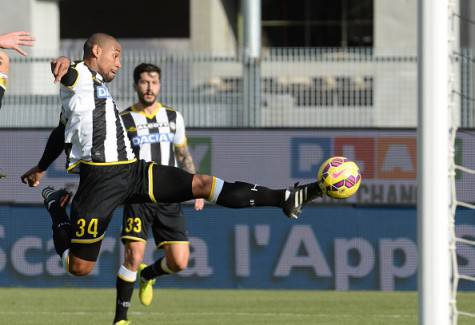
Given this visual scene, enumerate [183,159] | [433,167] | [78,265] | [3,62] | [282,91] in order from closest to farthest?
[433,167] < [78,265] < [3,62] < [183,159] < [282,91]

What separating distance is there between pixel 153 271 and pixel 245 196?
8.11 feet

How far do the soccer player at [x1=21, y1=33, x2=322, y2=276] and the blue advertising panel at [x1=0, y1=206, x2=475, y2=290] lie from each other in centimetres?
526

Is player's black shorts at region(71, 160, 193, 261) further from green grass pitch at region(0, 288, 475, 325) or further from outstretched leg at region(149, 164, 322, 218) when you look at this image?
green grass pitch at region(0, 288, 475, 325)

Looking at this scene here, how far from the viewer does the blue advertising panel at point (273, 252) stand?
13.9m

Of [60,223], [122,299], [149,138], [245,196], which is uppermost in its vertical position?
[149,138]

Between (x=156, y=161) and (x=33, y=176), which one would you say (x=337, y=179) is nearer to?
(x=33, y=176)

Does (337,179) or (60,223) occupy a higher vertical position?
(337,179)

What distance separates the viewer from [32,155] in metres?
14.3

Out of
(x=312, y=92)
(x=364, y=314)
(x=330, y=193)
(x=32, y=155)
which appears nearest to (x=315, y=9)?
(x=312, y=92)

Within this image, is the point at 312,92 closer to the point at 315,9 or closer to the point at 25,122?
the point at 25,122

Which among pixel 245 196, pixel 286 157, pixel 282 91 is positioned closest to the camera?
pixel 245 196

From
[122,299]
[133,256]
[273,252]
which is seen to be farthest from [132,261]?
[273,252]

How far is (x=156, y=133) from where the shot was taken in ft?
35.4

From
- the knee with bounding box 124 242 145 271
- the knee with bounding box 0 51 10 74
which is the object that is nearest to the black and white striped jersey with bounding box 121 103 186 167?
the knee with bounding box 124 242 145 271
